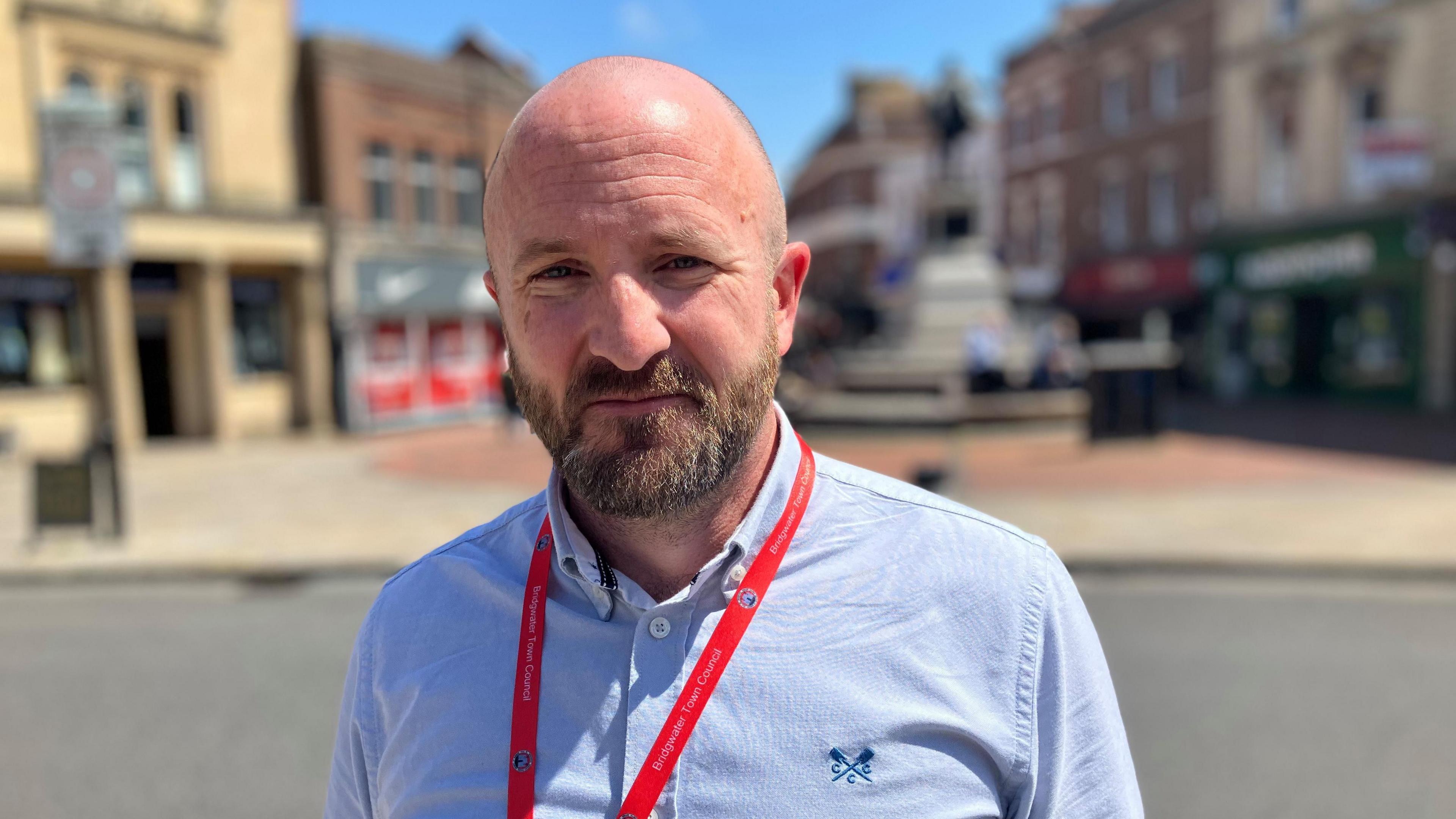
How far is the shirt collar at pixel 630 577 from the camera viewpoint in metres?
1.45

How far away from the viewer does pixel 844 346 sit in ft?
131

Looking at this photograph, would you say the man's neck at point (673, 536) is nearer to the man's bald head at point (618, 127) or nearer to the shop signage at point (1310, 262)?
the man's bald head at point (618, 127)

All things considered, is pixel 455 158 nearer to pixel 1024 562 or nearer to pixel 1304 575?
pixel 1304 575

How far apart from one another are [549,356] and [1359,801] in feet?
14.1

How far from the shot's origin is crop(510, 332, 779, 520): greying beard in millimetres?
1419

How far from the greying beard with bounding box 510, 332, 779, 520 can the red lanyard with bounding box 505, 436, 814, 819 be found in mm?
131

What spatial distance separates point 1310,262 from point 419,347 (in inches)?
812

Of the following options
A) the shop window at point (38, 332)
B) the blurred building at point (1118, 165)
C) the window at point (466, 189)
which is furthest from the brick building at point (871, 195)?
the shop window at point (38, 332)

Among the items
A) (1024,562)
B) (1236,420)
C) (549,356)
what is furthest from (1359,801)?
(1236,420)

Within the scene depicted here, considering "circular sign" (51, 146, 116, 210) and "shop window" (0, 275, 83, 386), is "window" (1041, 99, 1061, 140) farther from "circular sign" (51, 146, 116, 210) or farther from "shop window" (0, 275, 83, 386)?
"circular sign" (51, 146, 116, 210)

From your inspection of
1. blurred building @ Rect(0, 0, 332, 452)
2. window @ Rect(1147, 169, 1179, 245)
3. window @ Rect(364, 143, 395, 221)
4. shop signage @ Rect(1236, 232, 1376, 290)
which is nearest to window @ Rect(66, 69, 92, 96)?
blurred building @ Rect(0, 0, 332, 452)

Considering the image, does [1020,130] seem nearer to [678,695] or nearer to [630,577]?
[630,577]

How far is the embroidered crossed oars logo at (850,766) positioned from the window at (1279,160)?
26340 mm

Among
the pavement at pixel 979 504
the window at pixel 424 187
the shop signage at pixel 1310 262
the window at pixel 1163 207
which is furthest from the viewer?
the window at pixel 1163 207
